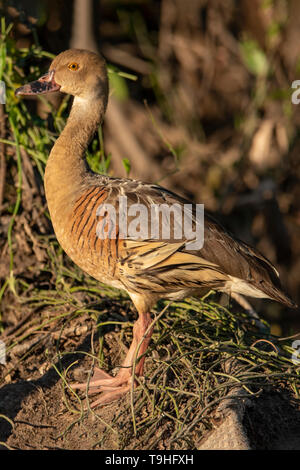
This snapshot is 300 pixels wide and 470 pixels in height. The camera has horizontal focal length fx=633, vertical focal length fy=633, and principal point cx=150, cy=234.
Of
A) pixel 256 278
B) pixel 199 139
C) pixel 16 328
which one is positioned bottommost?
pixel 16 328

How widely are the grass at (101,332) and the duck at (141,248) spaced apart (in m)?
0.21

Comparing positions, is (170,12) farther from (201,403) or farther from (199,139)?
(201,403)

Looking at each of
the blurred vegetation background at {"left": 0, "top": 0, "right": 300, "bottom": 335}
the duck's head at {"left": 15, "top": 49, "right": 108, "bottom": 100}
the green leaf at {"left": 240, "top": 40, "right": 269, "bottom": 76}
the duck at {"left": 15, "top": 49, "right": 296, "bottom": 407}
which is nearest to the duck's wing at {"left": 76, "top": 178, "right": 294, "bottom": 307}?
the duck at {"left": 15, "top": 49, "right": 296, "bottom": 407}

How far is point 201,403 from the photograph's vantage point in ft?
10.5

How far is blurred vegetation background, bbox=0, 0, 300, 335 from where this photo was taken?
467cm

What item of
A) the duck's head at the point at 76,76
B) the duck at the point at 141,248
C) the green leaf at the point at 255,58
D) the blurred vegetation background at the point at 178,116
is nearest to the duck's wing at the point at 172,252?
the duck at the point at 141,248

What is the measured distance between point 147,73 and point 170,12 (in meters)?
0.93

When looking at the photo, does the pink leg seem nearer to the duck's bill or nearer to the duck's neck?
the duck's neck

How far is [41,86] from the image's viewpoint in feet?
13.4

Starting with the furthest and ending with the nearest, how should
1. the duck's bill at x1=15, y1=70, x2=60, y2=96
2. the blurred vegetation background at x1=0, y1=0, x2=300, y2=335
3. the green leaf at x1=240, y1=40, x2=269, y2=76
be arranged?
the green leaf at x1=240, y1=40, x2=269, y2=76 < the blurred vegetation background at x1=0, y1=0, x2=300, y2=335 < the duck's bill at x1=15, y1=70, x2=60, y2=96

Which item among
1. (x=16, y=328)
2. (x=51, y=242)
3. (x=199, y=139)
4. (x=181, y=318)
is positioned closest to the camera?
(x=181, y=318)

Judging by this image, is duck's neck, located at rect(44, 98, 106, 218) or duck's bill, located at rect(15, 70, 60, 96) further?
duck's bill, located at rect(15, 70, 60, 96)

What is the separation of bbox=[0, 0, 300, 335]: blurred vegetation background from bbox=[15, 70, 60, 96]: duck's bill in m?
0.50
